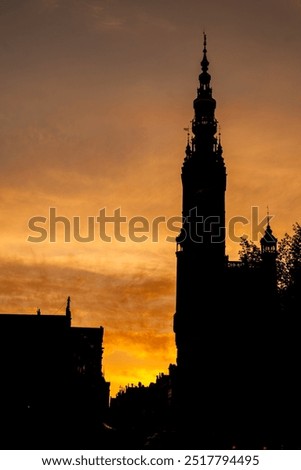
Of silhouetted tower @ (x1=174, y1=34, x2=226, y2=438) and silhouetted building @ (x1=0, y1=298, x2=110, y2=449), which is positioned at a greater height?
silhouetted tower @ (x1=174, y1=34, x2=226, y2=438)

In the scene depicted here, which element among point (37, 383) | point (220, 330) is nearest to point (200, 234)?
point (220, 330)

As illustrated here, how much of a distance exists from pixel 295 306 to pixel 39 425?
29.6 meters

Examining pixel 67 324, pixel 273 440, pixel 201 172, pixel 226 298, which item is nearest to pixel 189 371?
pixel 226 298

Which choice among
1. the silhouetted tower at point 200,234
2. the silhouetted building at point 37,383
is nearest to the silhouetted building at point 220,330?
the silhouetted tower at point 200,234

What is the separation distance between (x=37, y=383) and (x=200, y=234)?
3674 centimetres

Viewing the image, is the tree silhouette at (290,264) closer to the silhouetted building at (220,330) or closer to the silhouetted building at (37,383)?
the silhouetted building at (220,330)

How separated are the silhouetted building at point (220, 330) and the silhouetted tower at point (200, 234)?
14 centimetres

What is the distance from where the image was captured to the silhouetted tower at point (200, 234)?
88.7m

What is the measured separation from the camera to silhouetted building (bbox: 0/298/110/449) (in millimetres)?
60469

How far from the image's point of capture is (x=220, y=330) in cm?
7462

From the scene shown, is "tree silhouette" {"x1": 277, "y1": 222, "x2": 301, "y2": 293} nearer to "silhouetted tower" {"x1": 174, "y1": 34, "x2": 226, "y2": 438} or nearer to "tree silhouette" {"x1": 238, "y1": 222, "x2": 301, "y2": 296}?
"tree silhouette" {"x1": 238, "y1": 222, "x2": 301, "y2": 296}

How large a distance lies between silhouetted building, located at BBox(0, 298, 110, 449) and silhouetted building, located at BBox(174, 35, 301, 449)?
12711mm

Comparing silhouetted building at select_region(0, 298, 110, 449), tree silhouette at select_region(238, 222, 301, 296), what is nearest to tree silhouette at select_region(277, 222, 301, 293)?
tree silhouette at select_region(238, 222, 301, 296)

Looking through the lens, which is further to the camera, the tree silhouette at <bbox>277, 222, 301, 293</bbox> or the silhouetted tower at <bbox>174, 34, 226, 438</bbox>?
the silhouetted tower at <bbox>174, 34, 226, 438</bbox>
